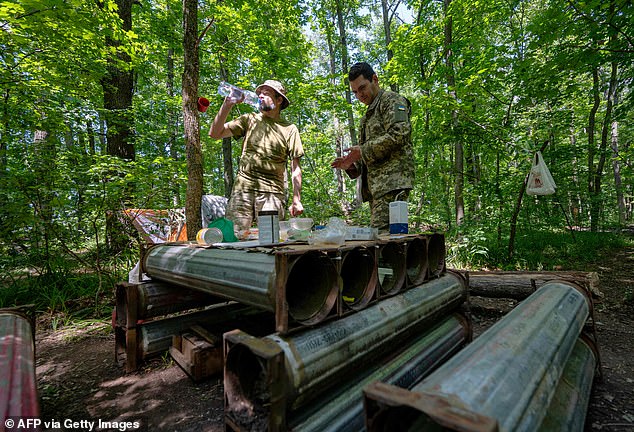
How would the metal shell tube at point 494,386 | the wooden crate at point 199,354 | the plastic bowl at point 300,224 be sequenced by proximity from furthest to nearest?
the plastic bowl at point 300,224
the wooden crate at point 199,354
the metal shell tube at point 494,386

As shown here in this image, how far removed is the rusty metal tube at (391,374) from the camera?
46.4 inches

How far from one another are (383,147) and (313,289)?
162 centimetres

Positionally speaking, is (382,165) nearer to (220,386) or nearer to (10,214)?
(220,386)

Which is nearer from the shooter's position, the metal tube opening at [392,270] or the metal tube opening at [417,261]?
the metal tube opening at [392,270]

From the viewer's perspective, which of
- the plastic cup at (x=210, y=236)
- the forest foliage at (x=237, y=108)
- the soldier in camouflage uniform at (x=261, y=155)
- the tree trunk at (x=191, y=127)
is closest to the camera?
the plastic cup at (x=210, y=236)

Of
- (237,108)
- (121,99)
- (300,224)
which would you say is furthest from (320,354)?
(237,108)

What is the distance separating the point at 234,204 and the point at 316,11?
1143cm

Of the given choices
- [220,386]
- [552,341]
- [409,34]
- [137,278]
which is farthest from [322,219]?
[552,341]

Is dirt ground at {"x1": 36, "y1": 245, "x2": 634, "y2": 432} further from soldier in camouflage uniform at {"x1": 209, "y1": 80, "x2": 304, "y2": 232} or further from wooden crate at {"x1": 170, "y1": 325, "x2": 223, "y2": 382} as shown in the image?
soldier in camouflage uniform at {"x1": 209, "y1": 80, "x2": 304, "y2": 232}

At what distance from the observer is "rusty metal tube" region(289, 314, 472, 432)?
3.87 ft

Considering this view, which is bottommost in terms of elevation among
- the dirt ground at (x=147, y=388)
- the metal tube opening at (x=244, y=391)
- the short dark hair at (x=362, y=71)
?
the dirt ground at (x=147, y=388)

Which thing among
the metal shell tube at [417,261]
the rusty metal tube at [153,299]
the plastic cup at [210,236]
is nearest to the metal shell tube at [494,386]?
the metal shell tube at [417,261]

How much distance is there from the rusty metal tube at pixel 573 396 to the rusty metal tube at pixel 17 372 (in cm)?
185

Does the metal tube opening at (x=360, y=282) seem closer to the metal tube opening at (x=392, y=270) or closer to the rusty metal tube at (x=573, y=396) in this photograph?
the metal tube opening at (x=392, y=270)
